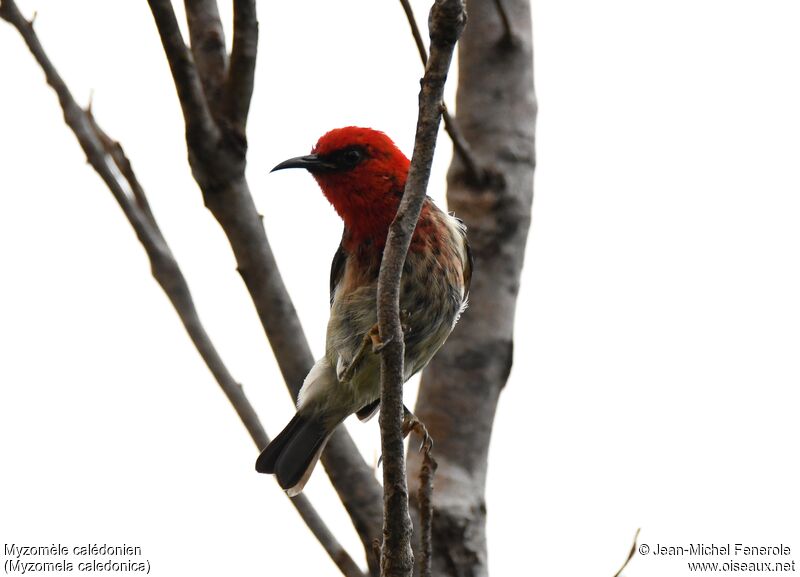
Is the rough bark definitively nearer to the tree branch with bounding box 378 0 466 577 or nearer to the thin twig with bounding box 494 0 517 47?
the thin twig with bounding box 494 0 517 47

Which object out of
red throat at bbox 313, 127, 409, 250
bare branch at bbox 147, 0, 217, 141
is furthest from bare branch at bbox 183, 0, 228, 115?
red throat at bbox 313, 127, 409, 250

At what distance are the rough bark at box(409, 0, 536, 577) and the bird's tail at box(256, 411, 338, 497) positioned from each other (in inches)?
18.2

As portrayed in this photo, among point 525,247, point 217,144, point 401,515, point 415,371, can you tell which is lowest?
point 401,515

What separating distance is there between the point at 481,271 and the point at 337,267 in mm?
677

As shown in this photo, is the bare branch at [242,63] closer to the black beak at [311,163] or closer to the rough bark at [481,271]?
the black beak at [311,163]

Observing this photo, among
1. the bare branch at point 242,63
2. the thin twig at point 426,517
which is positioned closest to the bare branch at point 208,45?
the bare branch at point 242,63

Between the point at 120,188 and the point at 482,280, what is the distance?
178cm

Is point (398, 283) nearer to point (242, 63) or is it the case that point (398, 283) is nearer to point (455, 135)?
point (242, 63)

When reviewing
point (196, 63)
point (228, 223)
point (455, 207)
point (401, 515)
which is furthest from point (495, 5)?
point (401, 515)

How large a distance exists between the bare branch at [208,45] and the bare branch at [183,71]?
204 mm

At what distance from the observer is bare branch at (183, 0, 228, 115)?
4.07 meters

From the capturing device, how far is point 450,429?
477 cm

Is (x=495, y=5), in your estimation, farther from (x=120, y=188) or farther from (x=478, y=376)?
(x=120, y=188)

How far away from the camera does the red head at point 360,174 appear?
174 inches
